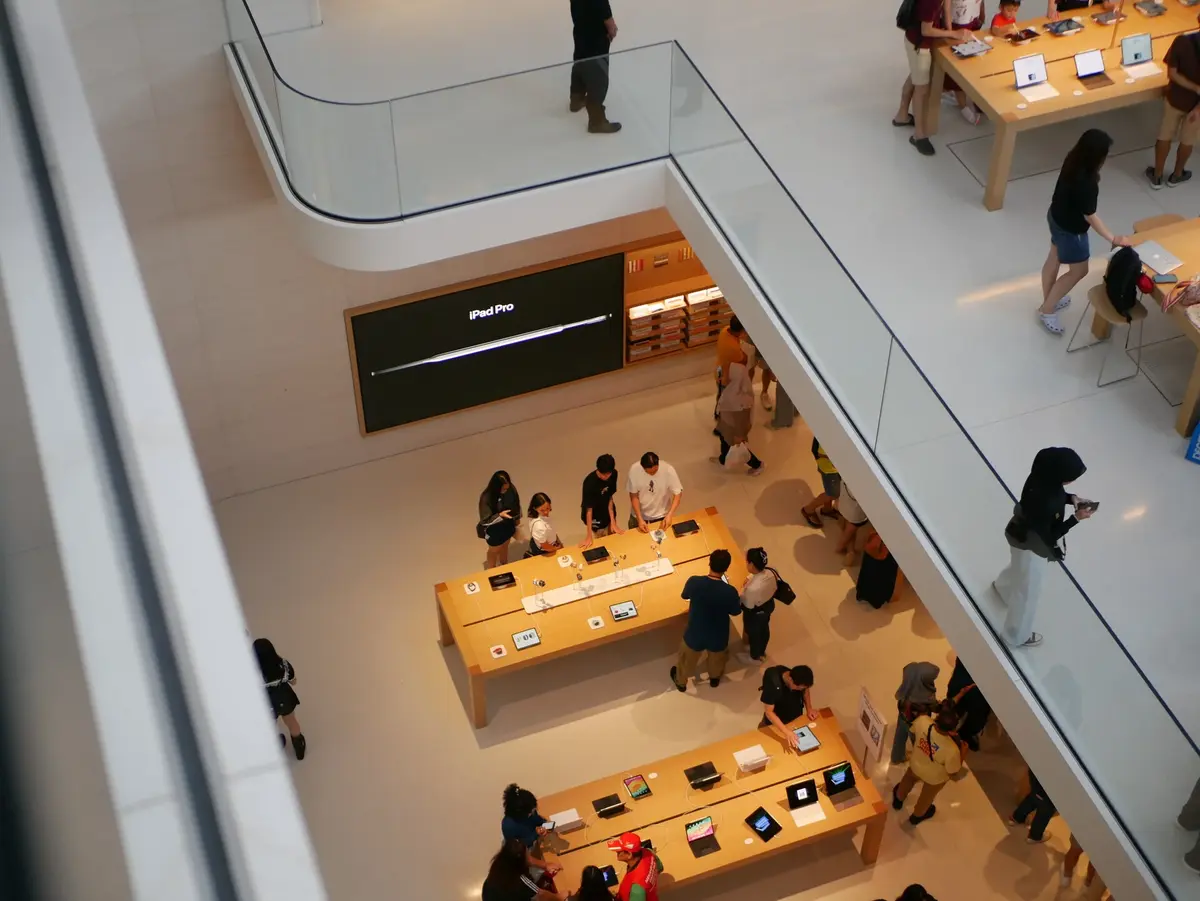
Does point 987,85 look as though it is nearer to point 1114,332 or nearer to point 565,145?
point 1114,332

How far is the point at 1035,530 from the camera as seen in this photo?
239 inches

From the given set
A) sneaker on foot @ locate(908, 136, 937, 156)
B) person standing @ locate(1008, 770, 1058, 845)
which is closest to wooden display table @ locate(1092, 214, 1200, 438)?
sneaker on foot @ locate(908, 136, 937, 156)

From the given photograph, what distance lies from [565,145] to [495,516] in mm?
2921

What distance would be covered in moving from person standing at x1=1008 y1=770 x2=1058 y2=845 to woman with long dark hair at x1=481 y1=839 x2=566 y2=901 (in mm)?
3233

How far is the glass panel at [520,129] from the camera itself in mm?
8156

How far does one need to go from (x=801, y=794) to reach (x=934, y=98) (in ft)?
15.3

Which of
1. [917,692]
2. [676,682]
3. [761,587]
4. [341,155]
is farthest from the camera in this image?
[676,682]

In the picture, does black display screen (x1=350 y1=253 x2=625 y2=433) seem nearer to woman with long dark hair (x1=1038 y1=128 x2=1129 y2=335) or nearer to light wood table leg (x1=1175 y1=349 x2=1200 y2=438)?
woman with long dark hair (x1=1038 y1=128 x2=1129 y2=335)

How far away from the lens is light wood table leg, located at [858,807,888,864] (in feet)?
28.1

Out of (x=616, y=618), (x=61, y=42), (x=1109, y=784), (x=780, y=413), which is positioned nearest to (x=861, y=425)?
(x=1109, y=784)

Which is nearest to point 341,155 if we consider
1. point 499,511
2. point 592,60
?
point 592,60

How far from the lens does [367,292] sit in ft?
35.5

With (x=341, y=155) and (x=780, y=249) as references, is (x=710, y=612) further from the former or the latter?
(x=341, y=155)

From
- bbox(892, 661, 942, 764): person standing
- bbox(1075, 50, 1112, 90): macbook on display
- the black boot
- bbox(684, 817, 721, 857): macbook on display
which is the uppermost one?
bbox(1075, 50, 1112, 90): macbook on display
